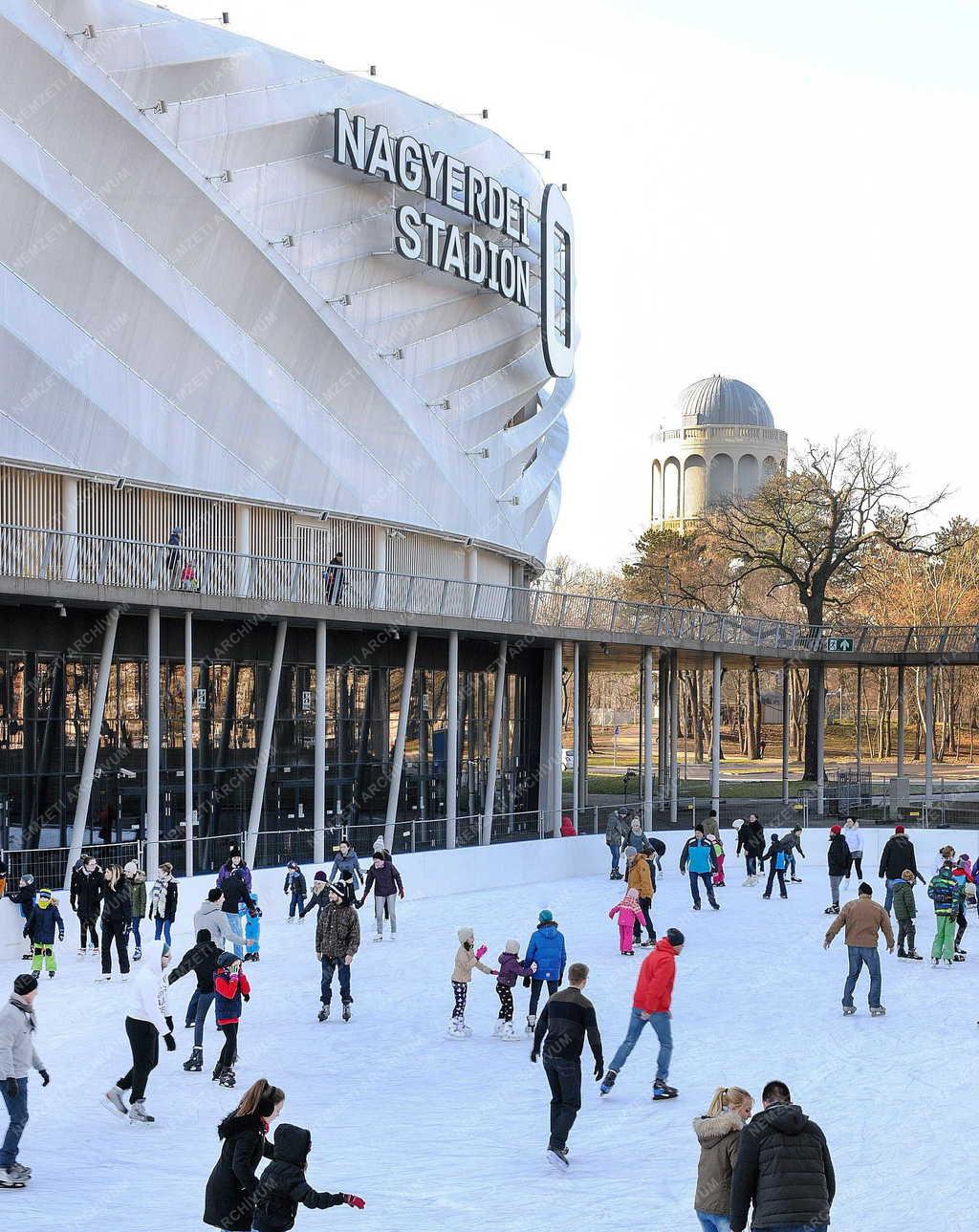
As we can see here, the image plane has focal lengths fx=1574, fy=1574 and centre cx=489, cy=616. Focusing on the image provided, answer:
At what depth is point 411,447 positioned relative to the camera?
1561 inches

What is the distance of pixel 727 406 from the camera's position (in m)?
126

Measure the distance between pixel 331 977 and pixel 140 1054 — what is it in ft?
14.2

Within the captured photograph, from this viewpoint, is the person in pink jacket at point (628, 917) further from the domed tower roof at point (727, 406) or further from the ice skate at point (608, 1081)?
the domed tower roof at point (727, 406)

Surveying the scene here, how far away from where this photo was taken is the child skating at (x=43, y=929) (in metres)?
18.2

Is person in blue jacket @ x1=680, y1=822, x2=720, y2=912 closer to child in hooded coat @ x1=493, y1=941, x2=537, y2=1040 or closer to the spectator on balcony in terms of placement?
the spectator on balcony

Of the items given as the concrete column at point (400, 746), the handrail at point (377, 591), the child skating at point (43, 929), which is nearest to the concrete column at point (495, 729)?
the handrail at point (377, 591)

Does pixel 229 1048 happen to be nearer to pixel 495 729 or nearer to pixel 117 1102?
pixel 117 1102

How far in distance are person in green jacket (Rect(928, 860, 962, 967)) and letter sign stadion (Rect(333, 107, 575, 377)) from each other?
23.1 m

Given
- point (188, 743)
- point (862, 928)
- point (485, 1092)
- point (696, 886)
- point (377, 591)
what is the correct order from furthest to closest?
point (377, 591), point (188, 743), point (696, 886), point (862, 928), point (485, 1092)

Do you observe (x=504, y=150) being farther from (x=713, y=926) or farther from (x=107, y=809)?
(x=713, y=926)

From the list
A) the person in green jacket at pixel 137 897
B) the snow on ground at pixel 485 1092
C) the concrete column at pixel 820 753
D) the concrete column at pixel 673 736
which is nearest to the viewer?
the snow on ground at pixel 485 1092

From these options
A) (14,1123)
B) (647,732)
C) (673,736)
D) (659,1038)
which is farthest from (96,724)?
(673,736)

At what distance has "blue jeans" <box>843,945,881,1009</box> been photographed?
1720 centimetres

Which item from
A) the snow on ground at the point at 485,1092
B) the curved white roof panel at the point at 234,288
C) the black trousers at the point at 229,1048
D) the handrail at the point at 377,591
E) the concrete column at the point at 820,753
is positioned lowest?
the snow on ground at the point at 485,1092
